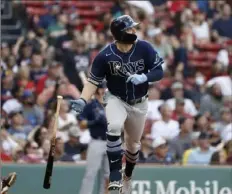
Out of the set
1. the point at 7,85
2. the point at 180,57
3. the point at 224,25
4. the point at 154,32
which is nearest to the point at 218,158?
the point at 7,85

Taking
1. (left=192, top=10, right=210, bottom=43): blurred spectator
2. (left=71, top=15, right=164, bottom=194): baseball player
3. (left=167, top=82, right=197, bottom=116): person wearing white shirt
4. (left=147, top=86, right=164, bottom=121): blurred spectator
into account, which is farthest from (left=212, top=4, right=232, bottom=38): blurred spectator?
(left=71, top=15, right=164, bottom=194): baseball player

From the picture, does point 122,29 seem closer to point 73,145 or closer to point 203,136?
point 73,145

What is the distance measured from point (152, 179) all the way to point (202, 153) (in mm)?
2099

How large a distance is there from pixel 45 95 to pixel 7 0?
5857 millimetres

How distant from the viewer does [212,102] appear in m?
23.8

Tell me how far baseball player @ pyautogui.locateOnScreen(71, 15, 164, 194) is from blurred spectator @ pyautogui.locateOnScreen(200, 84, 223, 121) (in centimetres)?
795

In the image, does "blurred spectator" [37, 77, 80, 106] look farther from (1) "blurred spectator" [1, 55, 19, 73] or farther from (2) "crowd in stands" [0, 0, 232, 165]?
(1) "blurred spectator" [1, 55, 19, 73]

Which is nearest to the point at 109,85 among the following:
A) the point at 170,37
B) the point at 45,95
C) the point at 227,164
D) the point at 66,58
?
the point at 227,164

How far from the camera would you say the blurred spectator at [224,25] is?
2777 cm

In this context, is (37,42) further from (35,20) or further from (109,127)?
(109,127)

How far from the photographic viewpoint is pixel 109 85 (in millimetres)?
15383

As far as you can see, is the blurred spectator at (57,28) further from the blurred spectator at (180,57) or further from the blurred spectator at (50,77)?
the blurred spectator at (50,77)

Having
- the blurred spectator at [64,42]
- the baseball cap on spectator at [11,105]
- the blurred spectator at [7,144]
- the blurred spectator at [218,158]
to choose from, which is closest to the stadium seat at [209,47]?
the blurred spectator at [64,42]

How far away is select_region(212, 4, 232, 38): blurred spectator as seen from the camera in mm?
27766
